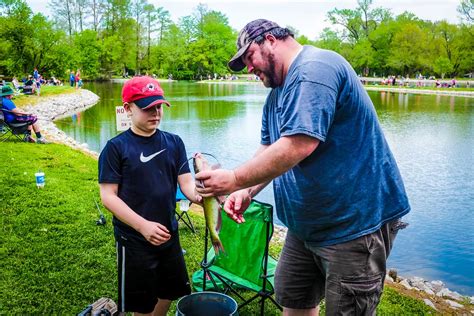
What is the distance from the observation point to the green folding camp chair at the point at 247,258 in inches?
139

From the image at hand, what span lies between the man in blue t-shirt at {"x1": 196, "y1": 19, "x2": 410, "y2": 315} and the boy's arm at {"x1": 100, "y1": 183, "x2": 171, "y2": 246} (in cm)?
74

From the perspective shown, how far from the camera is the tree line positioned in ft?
194

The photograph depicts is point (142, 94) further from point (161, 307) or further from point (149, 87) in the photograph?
point (161, 307)

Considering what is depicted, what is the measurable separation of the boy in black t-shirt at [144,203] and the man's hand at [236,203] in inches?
7.6

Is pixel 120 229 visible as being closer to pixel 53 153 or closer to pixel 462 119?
pixel 53 153

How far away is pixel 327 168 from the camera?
6.64ft

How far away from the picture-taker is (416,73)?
67.4 metres

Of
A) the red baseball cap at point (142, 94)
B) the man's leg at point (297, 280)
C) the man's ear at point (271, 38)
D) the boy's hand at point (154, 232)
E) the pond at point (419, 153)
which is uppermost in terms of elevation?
the man's ear at point (271, 38)

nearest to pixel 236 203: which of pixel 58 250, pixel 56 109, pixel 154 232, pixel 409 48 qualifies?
pixel 154 232

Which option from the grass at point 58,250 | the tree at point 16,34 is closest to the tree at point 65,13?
the tree at point 16,34

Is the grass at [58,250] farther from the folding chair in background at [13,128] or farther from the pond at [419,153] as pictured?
the folding chair in background at [13,128]

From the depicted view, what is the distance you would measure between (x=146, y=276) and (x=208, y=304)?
408mm

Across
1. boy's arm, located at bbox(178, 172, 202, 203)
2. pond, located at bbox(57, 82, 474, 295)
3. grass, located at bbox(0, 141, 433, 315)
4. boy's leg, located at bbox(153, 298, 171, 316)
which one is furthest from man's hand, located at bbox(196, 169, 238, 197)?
pond, located at bbox(57, 82, 474, 295)

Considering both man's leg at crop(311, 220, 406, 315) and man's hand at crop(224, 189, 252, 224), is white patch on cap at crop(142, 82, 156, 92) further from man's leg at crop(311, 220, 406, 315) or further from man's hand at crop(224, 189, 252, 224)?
man's leg at crop(311, 220, 406, 315)
